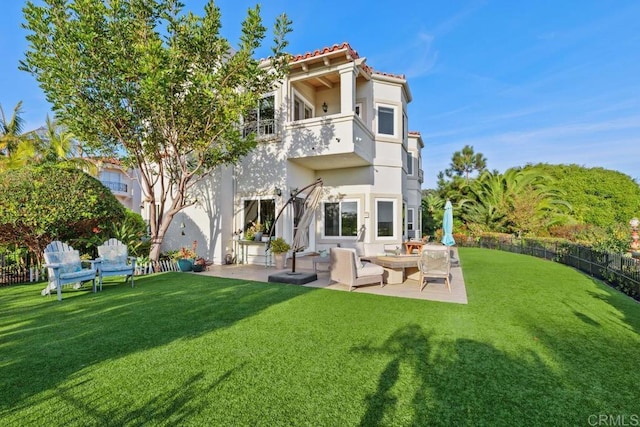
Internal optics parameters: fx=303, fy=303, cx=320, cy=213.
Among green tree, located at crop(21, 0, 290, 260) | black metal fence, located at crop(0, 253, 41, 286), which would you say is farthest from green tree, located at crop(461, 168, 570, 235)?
black metal fence, located at crop(0, 253, 41, 286)

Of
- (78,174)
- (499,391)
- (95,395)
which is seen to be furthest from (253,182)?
(499,391)

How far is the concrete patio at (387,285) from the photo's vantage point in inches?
304

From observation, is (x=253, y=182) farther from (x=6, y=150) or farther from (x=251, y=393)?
(x=6, y=150)

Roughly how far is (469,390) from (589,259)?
1160 cm

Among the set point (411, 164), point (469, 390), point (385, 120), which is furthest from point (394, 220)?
point (469, 390)

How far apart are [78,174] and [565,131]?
107 ft

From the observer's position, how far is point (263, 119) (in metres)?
13.5

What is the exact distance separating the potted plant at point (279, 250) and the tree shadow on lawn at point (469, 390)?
7.65 metres

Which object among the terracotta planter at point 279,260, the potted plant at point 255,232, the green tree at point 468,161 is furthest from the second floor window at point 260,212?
the green tree at point 468,161

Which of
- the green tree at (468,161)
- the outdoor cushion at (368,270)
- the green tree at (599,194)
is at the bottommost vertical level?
the outdoor cushion at (368,270)

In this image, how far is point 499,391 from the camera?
10.9 feet

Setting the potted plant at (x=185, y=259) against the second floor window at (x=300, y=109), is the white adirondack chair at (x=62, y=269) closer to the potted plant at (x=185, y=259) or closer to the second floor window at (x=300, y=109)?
the potted plant at (x=185, y=259)

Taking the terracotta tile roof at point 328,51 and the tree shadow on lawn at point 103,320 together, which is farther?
the terracotta tile roof at point 328,51

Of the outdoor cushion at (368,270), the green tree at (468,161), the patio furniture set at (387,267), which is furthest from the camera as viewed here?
the green tree at (468,161)
